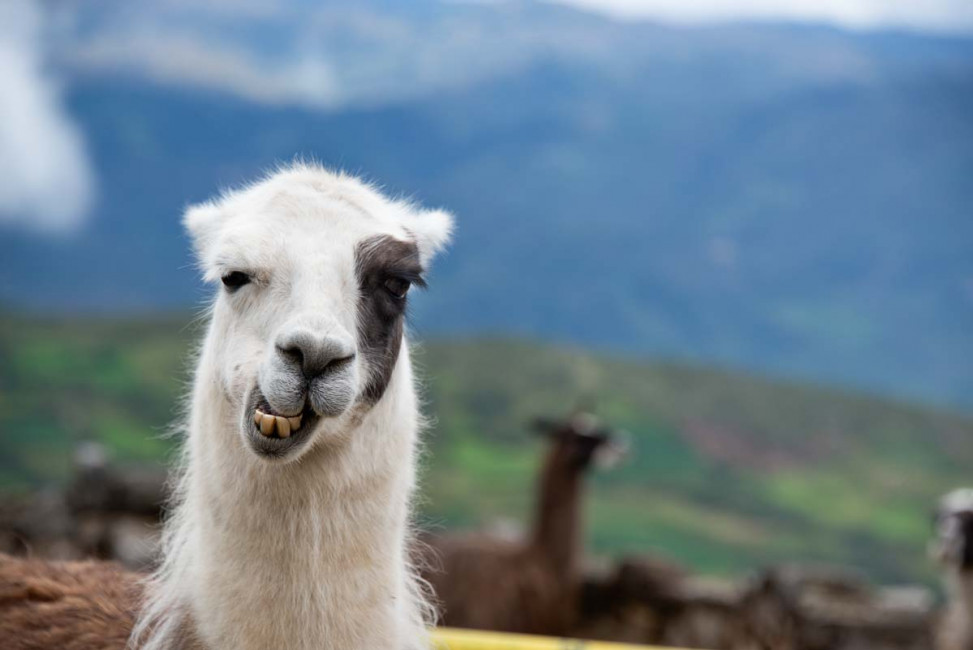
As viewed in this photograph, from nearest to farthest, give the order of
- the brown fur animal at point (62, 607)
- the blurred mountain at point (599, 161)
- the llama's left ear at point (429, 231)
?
the brown fur animal at point (62, 607), the llama's left ear at point (429, 231), the blurred mountain at point (599, 161)

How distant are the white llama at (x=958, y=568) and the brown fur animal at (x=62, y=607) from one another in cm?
581

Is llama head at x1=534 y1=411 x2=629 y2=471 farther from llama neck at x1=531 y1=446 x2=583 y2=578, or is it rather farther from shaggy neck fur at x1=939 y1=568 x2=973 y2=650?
shaggy neck fur at x1=939 y1=568 x2=973 y2=650

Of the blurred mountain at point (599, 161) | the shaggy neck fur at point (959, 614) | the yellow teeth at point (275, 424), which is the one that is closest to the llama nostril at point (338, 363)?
the yellow teeth at point (275, 424)

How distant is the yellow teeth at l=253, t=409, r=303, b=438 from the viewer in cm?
180

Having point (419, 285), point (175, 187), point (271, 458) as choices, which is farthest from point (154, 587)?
point (175, 187)

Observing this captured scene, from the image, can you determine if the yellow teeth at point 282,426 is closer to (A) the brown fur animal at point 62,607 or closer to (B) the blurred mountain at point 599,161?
(A) the brown fur animal at point 62,607

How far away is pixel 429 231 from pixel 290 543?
0.87 m

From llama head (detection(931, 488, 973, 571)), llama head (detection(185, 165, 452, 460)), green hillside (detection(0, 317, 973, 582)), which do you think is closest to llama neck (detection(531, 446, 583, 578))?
llama head (detection(931, 488, 973, 571))

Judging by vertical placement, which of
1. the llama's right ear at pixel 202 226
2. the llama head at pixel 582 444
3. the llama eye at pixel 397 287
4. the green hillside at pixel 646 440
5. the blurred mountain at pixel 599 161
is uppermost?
the blurred mountain at pixel 599 161

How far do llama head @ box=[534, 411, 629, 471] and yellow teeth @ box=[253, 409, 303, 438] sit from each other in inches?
259

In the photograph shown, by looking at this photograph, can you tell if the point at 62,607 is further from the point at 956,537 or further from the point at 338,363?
the point at 956,537

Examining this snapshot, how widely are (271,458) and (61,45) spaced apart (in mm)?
20423

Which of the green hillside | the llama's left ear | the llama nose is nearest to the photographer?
the llama nose

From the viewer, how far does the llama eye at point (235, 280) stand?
6.51ft
